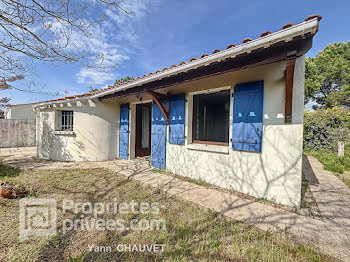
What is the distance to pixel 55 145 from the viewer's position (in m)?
6.73

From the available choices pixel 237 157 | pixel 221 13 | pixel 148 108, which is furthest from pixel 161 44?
pixel 237 157

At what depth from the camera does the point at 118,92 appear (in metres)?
5.46

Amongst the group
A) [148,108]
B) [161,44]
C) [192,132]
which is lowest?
[192,132]

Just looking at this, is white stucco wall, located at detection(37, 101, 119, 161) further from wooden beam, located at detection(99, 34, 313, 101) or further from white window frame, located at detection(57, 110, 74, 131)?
wooden beam, located at detection(99, 34, 313, 101)

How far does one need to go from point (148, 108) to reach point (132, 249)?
6.37 meters

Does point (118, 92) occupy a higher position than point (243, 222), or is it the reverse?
point (118, 92)

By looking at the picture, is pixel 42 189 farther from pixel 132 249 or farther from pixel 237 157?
pixel 237 157

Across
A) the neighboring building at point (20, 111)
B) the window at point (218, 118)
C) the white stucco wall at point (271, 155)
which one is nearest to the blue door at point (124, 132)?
the window at point (218, 118)

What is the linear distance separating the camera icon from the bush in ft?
37.9

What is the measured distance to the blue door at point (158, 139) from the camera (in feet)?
17.1

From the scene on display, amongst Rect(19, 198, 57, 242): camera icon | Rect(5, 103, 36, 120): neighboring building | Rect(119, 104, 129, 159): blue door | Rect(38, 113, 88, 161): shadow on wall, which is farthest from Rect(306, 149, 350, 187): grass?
Rect(5, 103, 36, 120): neighboring building

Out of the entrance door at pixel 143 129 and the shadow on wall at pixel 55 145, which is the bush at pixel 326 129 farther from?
the shadow on wall at pixel 55 145

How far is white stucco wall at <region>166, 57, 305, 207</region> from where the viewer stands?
281 cm

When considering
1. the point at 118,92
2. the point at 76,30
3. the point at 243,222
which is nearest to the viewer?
the point at 243,222
